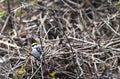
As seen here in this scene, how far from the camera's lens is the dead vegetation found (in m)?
2.16

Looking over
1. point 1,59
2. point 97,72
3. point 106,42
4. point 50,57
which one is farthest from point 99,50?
point 1,59

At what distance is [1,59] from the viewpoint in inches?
90.7

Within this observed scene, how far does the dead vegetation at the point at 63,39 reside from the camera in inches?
85.0

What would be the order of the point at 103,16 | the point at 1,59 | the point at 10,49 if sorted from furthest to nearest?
the point at 103,16
the point at 10,49
the point at 1,59

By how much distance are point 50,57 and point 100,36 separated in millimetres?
546

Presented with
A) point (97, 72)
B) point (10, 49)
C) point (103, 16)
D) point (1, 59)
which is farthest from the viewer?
point (103, 16)

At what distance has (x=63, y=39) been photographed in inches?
96.7

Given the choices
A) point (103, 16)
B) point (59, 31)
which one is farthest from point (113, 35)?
point (59, 31)

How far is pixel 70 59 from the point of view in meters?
2.27

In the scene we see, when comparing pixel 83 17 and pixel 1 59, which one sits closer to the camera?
pixel 1 59

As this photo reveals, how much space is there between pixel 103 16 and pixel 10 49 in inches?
37.0

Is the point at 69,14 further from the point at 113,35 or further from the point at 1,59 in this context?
the point at 1,59

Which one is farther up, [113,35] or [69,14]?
[69,14]

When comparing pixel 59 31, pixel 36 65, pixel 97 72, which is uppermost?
pixel 59 31
